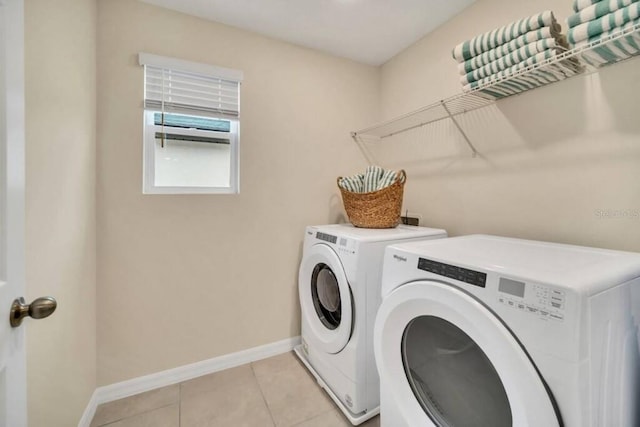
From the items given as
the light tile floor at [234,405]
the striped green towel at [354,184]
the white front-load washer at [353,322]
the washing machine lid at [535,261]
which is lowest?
the light tile floor at [234,405]

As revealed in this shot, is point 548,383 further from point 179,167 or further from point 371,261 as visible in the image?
point 179,167

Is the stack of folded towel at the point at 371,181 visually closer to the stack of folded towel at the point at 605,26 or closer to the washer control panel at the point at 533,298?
the stack of folded towel at the point at 605,26

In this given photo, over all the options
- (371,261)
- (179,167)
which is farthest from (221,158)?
(371,261)

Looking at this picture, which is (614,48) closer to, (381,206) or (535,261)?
(535,261)

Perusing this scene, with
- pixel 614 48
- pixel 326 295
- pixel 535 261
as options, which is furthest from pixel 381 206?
pixel 614 48

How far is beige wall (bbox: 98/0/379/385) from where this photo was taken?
4.99ft

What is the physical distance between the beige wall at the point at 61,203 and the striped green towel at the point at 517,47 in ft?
5.77

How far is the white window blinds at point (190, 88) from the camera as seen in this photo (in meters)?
1.59

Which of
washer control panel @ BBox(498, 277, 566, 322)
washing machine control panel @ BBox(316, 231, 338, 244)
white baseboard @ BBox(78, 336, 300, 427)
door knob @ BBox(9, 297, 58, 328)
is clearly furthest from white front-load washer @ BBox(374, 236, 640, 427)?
white baseboard @ BBox(78, 336, 300, 427)

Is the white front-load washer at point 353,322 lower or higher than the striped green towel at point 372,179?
lower

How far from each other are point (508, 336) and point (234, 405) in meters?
1.47

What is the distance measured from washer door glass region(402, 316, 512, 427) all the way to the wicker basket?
2.57 ft

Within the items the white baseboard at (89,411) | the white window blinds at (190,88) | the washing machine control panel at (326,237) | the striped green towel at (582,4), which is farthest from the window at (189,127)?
the striped green towel at (582,4)

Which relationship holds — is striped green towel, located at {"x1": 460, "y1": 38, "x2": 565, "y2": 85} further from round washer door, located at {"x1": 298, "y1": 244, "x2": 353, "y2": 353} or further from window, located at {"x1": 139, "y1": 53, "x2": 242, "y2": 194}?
window, located at {"x1": 139, "y1": 53, "x2": 242, "y2": 194}
